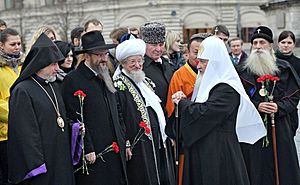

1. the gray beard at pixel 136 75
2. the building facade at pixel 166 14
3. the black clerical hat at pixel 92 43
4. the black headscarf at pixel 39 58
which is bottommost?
the gray beard at pixel 136 75

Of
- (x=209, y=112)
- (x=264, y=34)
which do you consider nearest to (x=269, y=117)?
(x=264, y=34)

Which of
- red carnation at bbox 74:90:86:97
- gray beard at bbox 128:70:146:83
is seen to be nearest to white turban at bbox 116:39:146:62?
gray beard at bbox 128:70:146:83

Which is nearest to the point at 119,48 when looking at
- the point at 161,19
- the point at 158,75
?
the point at 158,75

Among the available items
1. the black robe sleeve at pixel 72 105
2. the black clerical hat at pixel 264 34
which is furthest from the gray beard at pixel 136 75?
the black clerical hat at pixel 264 34

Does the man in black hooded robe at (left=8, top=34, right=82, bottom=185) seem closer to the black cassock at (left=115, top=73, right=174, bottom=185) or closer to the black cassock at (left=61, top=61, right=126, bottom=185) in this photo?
the black cassock at (left=61, top=61, right=126, bottom=185)

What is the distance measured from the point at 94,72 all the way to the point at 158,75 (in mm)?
1513

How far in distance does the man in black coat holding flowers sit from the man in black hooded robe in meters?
2.63

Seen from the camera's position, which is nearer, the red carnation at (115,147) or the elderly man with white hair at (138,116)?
the red carnation at (115,147)

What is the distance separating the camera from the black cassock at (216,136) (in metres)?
5.47

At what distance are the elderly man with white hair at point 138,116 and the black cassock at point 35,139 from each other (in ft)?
3.17

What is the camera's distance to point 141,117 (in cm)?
638

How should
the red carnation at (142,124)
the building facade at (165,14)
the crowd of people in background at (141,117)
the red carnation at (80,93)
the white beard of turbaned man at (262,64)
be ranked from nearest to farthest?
the crowd of people in background at (141,117), the red carnation at (80,93), the red carnation at (142,124), the white beard of turbaned man at (262,64), the building facade at (165,14)

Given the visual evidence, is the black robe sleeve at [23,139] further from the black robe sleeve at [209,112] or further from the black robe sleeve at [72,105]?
the black robe sleeve at [209,112]

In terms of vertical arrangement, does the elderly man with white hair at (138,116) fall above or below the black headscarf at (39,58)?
below
